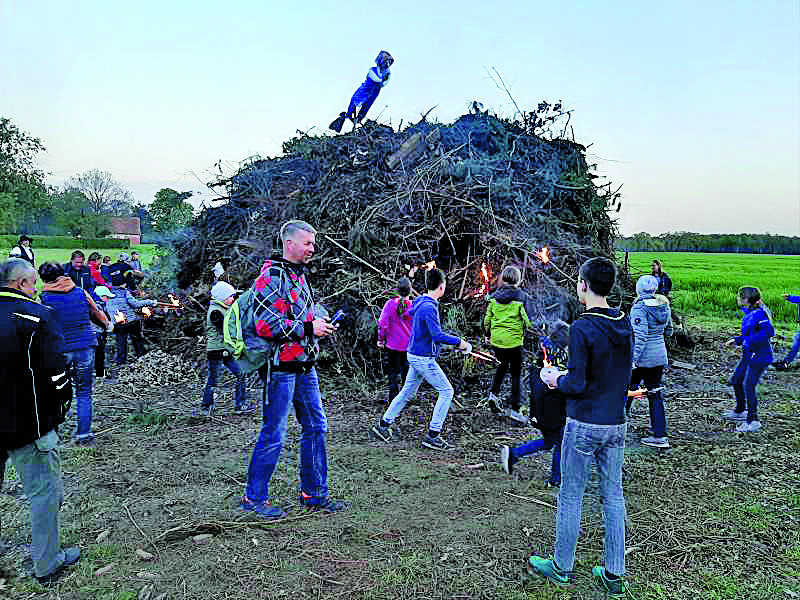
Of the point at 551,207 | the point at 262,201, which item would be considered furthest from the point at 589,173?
the point at 262,201

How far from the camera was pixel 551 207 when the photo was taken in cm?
1167

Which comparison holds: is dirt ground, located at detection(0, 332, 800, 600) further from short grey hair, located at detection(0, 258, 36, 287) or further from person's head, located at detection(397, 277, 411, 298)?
short grey hair, located at detection(0, 258, 36, 287)

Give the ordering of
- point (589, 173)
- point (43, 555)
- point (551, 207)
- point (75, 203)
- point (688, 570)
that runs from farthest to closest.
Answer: point (75, 203)
point (589, 173)
point (551, 207)
point (688, 570)
point (43, 555)

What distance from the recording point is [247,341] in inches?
166

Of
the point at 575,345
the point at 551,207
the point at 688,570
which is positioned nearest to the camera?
the point at 575,345

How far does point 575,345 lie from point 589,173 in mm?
10384

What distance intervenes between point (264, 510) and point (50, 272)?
3580 millimetres

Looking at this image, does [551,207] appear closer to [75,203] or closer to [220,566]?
[220,566]

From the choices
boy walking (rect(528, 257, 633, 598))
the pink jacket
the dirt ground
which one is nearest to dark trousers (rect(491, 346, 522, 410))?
the dirt ground

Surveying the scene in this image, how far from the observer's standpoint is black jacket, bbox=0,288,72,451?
133 inches

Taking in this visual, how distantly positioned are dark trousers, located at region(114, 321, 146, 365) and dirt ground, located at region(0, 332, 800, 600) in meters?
3.66

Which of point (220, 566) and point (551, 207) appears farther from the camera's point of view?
point (551, 207)

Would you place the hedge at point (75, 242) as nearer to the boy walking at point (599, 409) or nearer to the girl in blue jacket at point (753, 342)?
the girl in blue jacket at point (753, 342)

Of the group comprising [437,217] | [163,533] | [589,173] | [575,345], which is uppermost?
[589,173]
